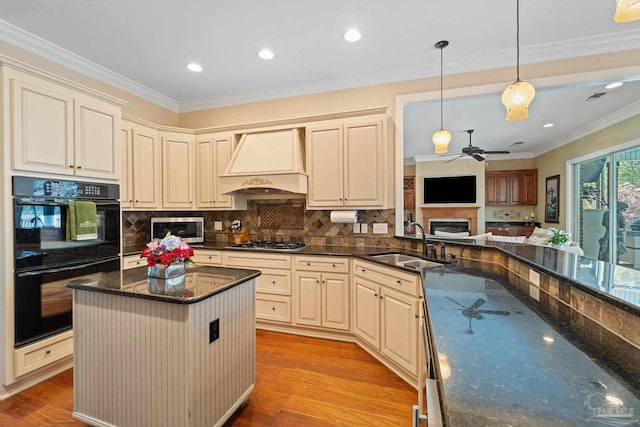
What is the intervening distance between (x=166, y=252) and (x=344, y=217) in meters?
2.00

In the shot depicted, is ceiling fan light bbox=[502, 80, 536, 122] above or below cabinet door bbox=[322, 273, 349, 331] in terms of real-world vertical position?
above

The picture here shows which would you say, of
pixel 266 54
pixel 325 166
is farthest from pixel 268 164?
pixel 266 54

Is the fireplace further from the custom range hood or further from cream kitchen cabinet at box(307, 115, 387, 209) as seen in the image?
the custom range hood

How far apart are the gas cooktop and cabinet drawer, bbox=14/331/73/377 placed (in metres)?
1.66

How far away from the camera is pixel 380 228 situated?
344 cm

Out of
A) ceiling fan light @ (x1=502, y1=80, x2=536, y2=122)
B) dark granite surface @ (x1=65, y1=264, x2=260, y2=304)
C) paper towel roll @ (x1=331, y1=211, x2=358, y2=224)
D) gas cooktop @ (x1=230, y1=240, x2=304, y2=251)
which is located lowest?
dark granite surface @ (x1=65, y1=264, x2=260, y2=304)

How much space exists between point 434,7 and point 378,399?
9.92 feet

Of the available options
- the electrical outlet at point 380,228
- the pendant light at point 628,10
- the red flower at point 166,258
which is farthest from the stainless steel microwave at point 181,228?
the pendant light at point 628,10

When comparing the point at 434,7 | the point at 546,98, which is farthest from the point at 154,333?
the point at 546,98

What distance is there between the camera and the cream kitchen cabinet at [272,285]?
3162 mm

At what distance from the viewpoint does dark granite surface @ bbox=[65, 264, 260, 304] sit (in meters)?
1.52

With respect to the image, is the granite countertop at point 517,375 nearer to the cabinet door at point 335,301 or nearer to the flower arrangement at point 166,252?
the flower arrangement at point 166,252

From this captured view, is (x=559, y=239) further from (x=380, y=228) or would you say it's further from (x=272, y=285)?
(x=272, y=285)

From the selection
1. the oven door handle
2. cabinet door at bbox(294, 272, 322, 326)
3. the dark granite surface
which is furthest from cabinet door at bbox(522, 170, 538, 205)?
the oven door handle
